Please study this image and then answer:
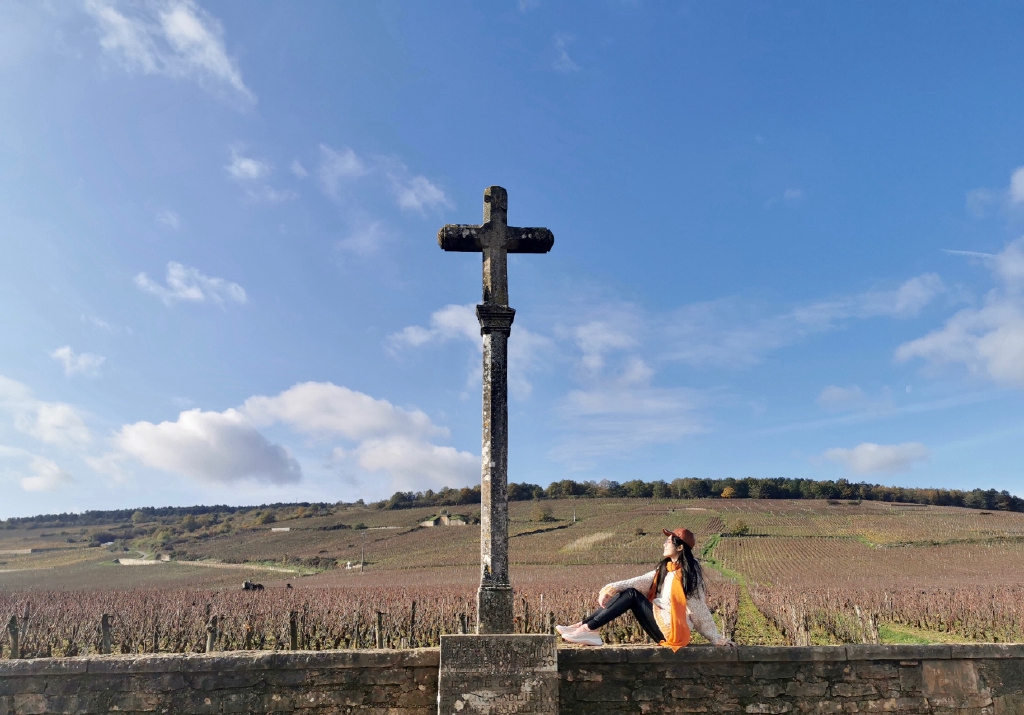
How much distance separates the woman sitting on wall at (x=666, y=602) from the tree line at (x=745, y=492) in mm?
73856

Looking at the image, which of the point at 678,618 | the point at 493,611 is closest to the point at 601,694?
the point at 678,618

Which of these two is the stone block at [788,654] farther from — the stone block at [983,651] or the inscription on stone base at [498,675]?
the inscription on stone base at [498,675]

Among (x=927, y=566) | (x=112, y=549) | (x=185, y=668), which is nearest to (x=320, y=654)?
(x=185, y=668)

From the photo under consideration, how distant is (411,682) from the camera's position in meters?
5.15

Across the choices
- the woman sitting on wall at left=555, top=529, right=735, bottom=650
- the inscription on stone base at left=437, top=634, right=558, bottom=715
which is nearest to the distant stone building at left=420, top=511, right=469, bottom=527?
the woman sitting on wall at left=555, top=529, right=735, bottom=650

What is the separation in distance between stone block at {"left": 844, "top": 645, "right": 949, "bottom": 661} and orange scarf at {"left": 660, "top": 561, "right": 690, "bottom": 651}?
1487 millimetres

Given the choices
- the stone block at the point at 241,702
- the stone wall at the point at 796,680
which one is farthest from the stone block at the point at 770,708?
the stone block at the point at 241,702

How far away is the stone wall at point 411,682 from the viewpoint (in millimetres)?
5098

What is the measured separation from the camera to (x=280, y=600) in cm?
2834

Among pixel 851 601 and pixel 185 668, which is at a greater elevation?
pixel 185 668

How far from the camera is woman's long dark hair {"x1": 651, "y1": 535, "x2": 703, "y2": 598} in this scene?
5.36 m

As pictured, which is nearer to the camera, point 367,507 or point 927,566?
point 927,566

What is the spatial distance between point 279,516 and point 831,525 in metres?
77.3

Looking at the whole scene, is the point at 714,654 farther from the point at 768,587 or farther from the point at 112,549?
the point at 112,549
